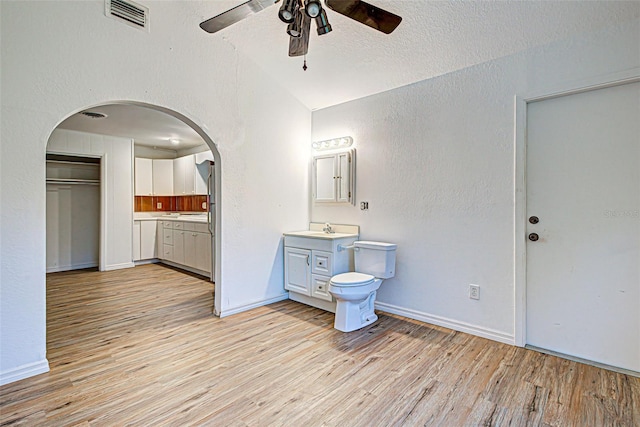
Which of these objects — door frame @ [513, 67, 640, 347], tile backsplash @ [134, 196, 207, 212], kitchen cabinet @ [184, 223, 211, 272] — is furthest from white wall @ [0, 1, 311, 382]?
tile backsplash @ [134, 196, 207, 212]

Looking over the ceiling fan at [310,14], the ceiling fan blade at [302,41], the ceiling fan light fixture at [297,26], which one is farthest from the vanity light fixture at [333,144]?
the ceiling fan light fixture at [297,26]

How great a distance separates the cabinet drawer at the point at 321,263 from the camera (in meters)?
3.27

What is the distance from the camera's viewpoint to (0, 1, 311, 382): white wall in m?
2.04

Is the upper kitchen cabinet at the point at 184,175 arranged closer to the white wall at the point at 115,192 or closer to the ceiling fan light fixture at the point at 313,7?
the white wall at the point at 115,192

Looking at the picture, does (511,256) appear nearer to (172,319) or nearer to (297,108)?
(297,108)

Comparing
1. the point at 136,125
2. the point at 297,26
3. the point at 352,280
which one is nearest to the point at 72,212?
the point at 136,125

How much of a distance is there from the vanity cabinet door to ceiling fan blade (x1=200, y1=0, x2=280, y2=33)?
220 cm

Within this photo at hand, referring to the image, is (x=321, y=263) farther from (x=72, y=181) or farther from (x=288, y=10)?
(x=72, y=181)

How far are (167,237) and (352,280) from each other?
4193mm

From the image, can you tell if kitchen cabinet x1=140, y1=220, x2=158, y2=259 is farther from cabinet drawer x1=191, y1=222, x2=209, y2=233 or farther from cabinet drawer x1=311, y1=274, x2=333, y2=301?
cabinet drawer x1=311, y1=274, x2=333, y2=301

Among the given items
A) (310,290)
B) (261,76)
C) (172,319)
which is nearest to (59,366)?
(172,319)

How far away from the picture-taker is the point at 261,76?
345 centimetres

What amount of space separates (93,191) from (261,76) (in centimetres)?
421

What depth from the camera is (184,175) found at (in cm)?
602
